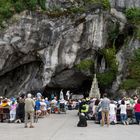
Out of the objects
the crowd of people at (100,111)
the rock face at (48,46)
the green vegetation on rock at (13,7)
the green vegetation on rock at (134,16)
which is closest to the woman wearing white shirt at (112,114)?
the crowd of people at (100,111)

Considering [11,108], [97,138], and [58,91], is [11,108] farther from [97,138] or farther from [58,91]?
[58,91]

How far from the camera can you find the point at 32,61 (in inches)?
1706

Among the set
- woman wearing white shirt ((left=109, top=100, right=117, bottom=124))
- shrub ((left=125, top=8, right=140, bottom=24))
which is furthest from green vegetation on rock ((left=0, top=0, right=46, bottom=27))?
woman wearing white shirt ((left=109, top=100, right=117, bottom=124))

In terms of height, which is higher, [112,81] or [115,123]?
[112,81]

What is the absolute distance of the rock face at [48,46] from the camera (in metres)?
40.8

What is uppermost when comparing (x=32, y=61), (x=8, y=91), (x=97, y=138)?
(x=32, y=61)

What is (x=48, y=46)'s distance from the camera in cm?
4156

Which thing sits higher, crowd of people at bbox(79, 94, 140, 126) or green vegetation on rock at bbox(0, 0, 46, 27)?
green vegetation on rock at bbox(0, 0, 46, 27)

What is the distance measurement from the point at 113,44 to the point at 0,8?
42.4ft

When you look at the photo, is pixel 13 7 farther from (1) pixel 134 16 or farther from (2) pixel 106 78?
(1) pixel 134 16

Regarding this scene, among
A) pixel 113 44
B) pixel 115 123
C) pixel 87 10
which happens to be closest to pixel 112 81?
pixel 113 44

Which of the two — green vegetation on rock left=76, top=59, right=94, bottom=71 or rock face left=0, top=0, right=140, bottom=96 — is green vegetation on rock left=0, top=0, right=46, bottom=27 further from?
green vegetation on rock left=76, top=59, right=94, bottom=71

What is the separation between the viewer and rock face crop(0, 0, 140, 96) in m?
40.8

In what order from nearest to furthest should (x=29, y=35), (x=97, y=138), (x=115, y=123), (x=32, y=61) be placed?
1. (x=97, y=138)
2. (x=115, y=123)
3. (x=29, y=35)
4. (x=32, y=61)
